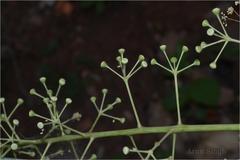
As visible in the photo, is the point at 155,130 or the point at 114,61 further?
the point at 114,61

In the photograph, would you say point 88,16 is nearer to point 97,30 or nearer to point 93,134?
point 97,30

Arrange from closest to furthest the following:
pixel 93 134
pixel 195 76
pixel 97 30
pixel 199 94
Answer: pixel 93 134, pixel 199 94, pixel 195 76, pixel 97 30

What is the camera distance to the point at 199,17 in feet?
11.6

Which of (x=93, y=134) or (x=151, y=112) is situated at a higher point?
(x=93, y=134)

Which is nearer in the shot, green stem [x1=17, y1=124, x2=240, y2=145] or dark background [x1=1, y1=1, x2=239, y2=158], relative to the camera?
green stem [x1=17, y1=124, x2=240, y2=145]

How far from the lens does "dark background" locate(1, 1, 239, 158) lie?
3.17 metres

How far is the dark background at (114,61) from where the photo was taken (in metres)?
3.17

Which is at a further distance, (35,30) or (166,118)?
(35,30)

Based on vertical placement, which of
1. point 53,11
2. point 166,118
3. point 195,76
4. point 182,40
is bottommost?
point 166,118

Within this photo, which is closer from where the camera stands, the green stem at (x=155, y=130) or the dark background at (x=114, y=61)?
the green stem at (x=155, y=130)

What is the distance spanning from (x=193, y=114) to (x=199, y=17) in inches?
30.1

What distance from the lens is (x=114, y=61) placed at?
345cm

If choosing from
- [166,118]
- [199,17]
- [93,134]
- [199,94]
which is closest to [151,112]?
[166,118]

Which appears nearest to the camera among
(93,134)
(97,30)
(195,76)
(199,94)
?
(93,134)
